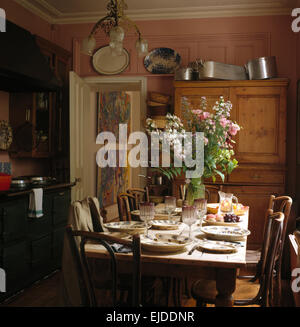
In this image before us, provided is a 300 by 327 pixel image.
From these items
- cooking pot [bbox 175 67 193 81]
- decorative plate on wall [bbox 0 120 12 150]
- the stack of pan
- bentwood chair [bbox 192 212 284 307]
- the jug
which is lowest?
bentwood chair [bbox 192 212 284 307]

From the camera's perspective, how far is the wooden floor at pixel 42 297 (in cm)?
298

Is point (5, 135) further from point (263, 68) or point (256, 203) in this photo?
point (263, 68)

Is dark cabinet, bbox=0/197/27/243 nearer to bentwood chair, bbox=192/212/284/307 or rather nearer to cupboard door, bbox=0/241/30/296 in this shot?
cupboard door, bbox=0/241/30/296

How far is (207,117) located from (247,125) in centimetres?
164

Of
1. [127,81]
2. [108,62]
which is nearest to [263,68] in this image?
[127,81]

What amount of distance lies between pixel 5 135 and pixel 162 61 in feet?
7.09

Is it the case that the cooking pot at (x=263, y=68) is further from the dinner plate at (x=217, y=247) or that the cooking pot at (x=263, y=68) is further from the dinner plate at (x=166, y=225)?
the dinner plate at (x=217, y=247)

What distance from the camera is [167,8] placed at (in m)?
4.73

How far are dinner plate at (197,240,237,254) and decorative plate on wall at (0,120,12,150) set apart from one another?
2677 millimetres

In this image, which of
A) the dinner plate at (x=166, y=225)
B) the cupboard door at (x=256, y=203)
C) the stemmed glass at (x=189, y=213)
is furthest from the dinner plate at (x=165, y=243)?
the cupboard door at (x=256, y=203)

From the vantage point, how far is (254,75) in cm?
423

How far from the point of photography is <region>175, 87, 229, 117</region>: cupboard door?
4.25 m

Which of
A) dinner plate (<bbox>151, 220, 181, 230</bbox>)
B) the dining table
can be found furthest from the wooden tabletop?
dinner plate (<bbox>151, 220, 181, 230</bbox>)
